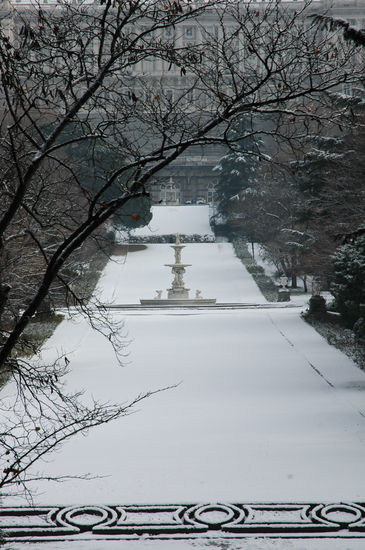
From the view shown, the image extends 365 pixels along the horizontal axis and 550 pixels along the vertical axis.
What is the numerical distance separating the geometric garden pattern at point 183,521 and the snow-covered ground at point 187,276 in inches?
891

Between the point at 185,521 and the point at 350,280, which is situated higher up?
the point at 350,280

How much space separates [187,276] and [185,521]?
3217 centimetres

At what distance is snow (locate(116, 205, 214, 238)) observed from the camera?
52.4 m

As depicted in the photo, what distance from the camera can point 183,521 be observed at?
724 cm

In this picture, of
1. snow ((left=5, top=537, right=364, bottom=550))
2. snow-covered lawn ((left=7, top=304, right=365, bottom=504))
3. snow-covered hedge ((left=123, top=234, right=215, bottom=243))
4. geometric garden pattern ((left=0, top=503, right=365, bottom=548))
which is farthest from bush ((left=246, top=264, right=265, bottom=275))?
snow ((left=5, top=537, right=364, bottom=550))

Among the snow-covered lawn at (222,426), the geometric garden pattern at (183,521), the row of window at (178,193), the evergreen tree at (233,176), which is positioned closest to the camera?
the geometric garden pattern at (183,521)

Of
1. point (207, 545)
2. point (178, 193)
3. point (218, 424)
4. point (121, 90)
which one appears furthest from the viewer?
point (178, 193)

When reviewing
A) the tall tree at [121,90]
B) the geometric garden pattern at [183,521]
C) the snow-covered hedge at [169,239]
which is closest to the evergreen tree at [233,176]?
the snow-covered hedge at [169,239]

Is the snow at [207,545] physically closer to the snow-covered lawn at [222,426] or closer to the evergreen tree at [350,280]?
the snow-covered lawn at [222,426]

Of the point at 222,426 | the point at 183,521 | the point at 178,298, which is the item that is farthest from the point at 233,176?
the point at 183,521

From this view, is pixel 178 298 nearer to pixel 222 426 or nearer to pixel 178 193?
pixel 222 426

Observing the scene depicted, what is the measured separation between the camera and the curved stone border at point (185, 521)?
694 centimetres

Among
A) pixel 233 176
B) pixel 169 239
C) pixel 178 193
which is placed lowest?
pixel 169 239

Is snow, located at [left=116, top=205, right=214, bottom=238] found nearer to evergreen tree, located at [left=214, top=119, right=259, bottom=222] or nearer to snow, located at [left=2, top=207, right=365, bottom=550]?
evergreen tree, located at [left=214, top=119, right=259, bottom=222]
